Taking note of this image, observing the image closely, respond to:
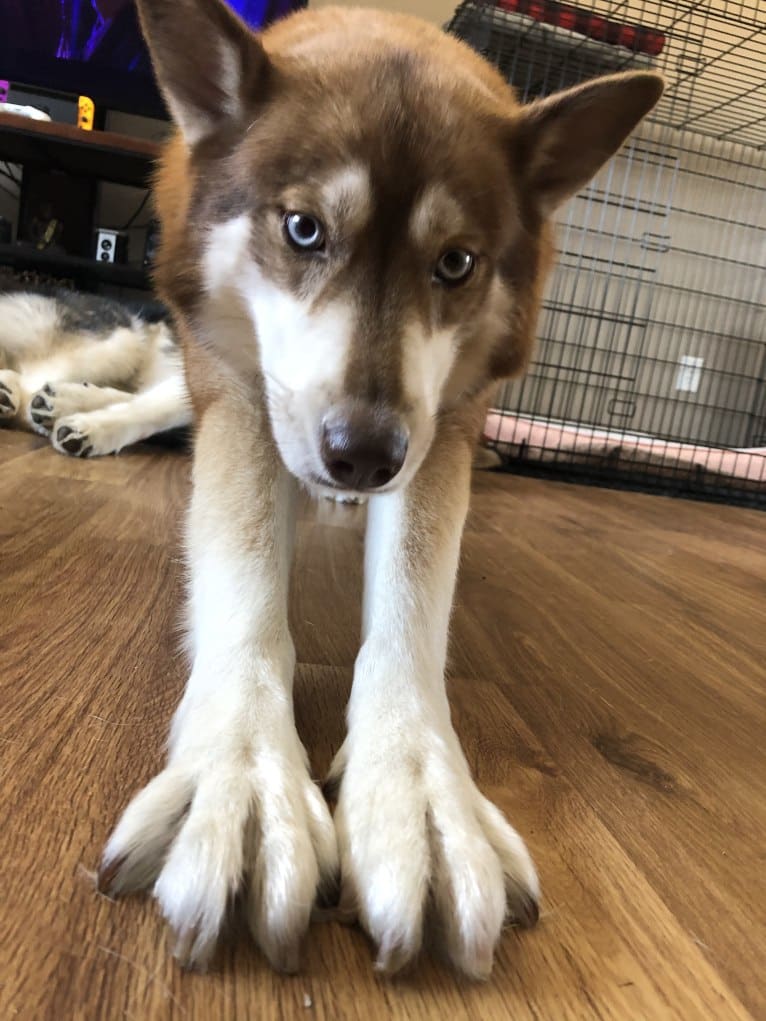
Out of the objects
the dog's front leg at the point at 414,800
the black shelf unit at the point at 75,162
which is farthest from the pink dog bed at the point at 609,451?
the dog's front leg at the point at 414,800

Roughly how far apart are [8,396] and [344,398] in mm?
1894

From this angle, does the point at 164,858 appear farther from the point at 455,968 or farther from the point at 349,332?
the point at 349,332

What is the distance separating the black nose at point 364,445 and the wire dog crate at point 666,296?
249cm

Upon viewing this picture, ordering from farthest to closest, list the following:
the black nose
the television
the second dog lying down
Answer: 1. the television
2. the second dog lying down
3. the black nose

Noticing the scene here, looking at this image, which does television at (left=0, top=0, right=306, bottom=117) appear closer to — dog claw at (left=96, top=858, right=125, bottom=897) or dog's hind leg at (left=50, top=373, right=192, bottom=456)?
dog's hind leg at (left=50, top=373, right=192, bottom=456)

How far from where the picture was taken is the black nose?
0.80 m

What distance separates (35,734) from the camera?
73 centimetres

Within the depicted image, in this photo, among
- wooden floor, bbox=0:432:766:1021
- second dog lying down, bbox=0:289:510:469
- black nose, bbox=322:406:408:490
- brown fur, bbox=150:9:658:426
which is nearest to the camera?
wooden floor, bbox=0:432:766:1021

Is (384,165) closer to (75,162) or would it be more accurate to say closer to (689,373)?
(75,162)

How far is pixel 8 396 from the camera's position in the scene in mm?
2400

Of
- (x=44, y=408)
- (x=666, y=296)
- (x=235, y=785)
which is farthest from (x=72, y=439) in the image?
(x=666, y=296)

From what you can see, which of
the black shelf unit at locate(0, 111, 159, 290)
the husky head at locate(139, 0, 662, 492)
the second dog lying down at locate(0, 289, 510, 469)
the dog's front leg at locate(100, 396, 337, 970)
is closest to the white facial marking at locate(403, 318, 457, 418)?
the husky head at locate(139, 0, 662, 492)

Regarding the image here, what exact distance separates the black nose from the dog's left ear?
51cm

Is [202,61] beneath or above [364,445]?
above
